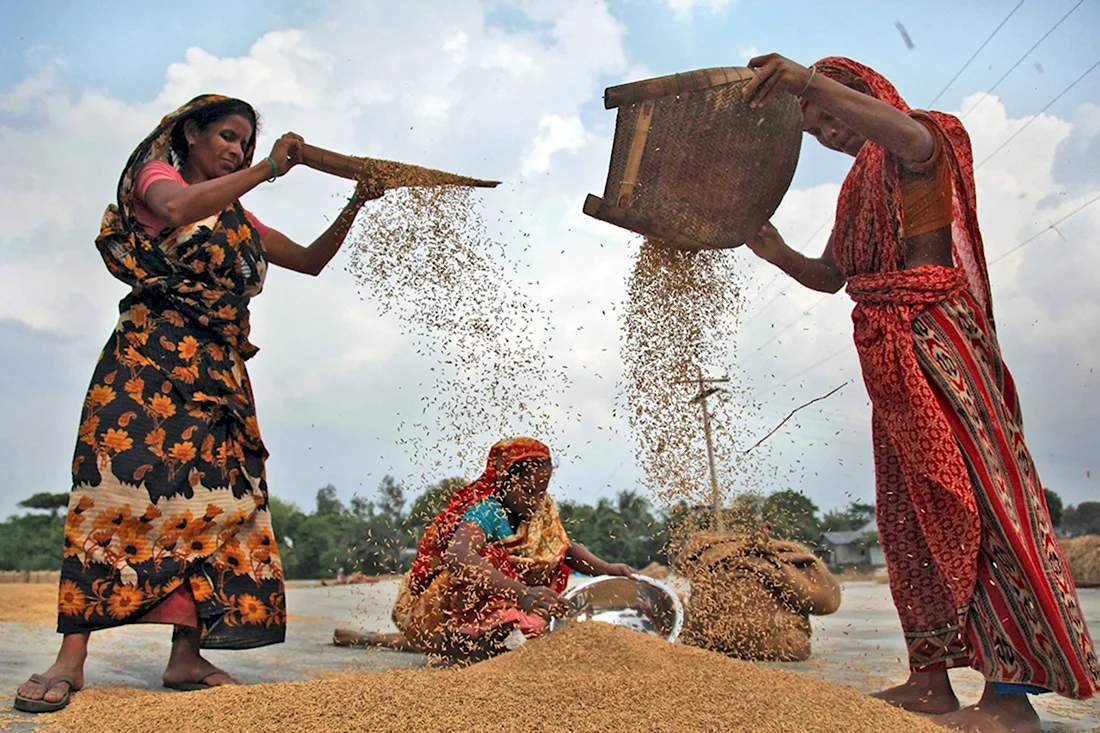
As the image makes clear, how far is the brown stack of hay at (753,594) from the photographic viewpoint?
327cm

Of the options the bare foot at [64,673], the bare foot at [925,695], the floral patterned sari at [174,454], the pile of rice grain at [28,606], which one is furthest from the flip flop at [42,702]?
the pile of rice grain at [28,606]

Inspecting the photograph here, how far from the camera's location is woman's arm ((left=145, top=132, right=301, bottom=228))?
2.73 m

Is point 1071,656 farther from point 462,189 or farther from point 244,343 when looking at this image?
point 244,343

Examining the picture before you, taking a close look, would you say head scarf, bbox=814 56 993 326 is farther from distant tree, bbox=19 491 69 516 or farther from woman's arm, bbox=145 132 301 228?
distant tree, bbox=19 491 69 516

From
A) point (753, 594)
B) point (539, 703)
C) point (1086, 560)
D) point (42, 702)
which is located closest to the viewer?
point (539, 703)

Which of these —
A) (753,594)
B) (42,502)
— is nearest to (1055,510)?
(753,594)

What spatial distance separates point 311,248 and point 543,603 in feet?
5.33

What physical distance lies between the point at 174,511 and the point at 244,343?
2.04 feet

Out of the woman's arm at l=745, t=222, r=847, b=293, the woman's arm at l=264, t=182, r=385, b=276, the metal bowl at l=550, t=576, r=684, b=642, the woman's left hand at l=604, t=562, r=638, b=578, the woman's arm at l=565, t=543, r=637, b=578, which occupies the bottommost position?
the metal bowl at l=550, t=576, r=684, b=642

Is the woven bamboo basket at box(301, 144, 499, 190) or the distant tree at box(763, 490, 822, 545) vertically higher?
the woven bamboo basket at box(301, 144, 499, 190)

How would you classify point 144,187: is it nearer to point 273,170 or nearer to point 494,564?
point 273,170

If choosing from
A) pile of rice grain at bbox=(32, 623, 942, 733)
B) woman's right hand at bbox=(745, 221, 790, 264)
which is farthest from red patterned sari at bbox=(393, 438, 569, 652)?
woman's right hand at bbox=(745, 221, 790, 264)

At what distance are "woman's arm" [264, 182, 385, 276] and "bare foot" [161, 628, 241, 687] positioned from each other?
1387mm

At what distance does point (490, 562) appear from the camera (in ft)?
10.8
